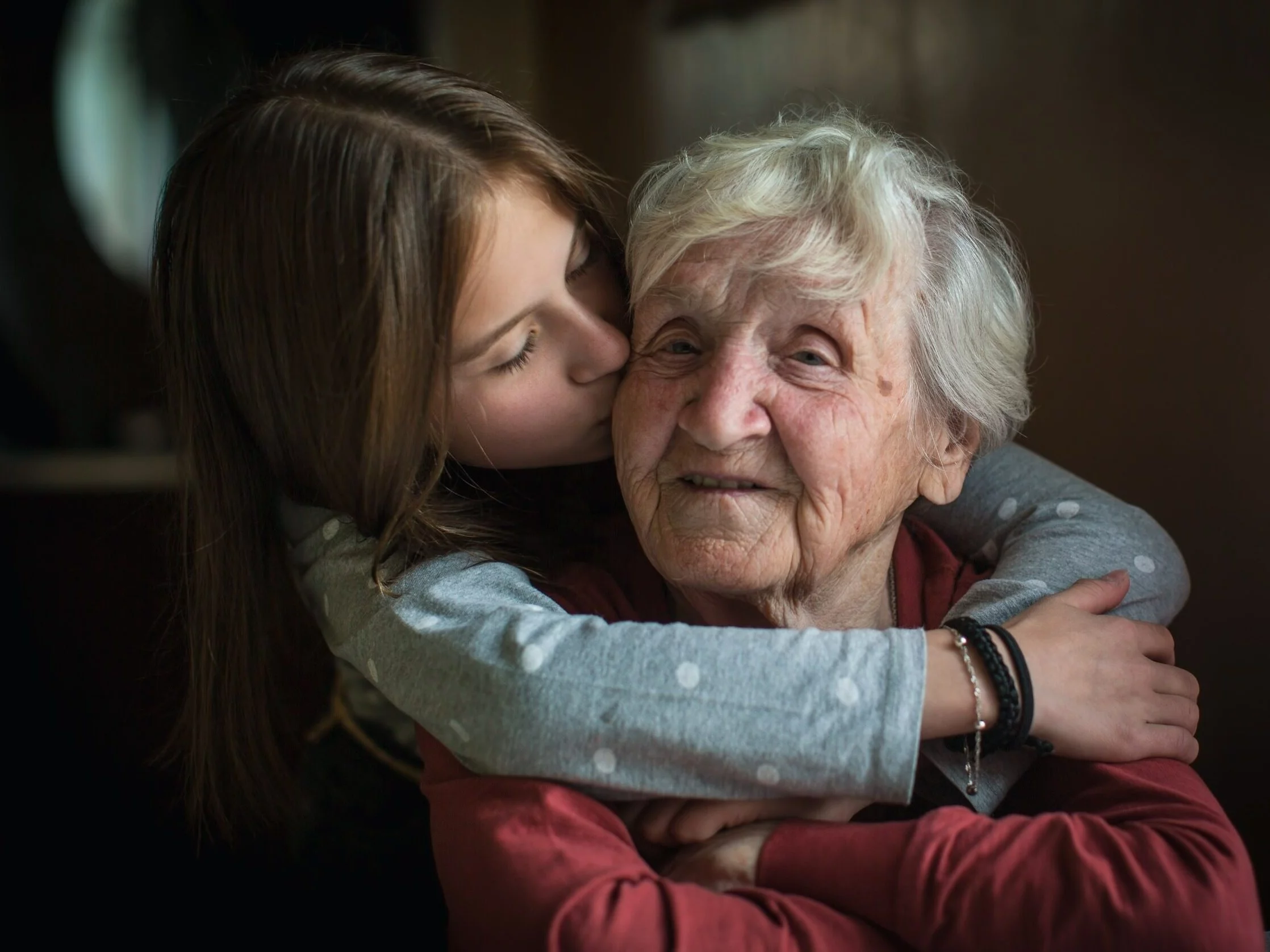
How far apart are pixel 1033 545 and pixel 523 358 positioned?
70 cm

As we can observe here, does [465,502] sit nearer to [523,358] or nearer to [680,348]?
[523,358]

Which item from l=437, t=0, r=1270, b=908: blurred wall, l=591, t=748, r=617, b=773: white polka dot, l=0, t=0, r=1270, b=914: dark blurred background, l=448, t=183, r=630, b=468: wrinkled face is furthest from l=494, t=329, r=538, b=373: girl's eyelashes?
l=437, t=0, r=1270, b=908: blurred wall

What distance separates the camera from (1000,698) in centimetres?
105

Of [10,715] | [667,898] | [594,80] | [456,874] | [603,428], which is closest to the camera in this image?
[667,898]

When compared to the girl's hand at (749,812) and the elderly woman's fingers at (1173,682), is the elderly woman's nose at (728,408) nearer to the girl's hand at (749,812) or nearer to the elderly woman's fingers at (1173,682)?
the girl's hand at (749,812)

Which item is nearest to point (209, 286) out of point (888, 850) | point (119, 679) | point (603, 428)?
point (603, 428)

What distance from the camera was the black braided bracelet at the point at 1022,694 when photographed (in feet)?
3.46

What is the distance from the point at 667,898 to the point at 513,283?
0.69 meters

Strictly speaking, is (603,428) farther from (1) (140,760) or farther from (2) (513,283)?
(1) (140,760)

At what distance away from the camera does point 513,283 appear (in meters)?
1.19

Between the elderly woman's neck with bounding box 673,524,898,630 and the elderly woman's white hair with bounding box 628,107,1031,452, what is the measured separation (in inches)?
8.1

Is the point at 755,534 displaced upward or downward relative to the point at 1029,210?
downward

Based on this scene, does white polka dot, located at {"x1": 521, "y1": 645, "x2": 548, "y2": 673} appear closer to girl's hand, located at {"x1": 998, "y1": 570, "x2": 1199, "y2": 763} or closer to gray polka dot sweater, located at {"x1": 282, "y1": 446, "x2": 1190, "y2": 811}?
gray polka dot sweater, located at {"x1": 282, "y1": 446, "x2": 1190, "y2": 811}

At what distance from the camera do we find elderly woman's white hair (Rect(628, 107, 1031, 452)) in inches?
47.1
